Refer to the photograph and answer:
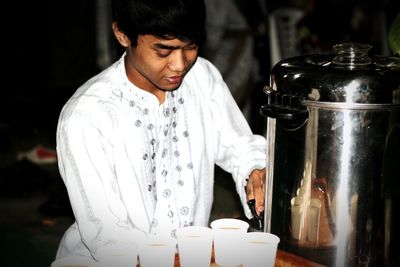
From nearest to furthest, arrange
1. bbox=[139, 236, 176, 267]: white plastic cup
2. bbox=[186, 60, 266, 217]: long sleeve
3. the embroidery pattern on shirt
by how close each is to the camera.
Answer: bbox=[139, 236, 176, 267]: white plastic cup → the embroidery pattern on shirt → bbox=[186, 60, 266, 217]: long sleeve

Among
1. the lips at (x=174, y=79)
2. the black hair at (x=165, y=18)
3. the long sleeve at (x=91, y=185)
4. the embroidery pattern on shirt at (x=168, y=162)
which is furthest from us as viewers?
the embroidery pattern on shirt at (x=168, y=162)

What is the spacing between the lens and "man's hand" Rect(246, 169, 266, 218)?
72.2 inches

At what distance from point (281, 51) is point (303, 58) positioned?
3.52m

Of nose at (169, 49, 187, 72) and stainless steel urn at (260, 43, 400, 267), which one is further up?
nose at (169, 49, 187, 72)

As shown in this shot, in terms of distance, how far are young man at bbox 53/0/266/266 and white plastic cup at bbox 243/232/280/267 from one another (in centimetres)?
21

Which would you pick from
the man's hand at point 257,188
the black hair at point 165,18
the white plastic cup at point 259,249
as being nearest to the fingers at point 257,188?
the man's hand at point 257,188

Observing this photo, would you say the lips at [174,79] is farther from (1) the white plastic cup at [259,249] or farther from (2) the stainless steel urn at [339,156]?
(1) the white plastic cup at [259,249]

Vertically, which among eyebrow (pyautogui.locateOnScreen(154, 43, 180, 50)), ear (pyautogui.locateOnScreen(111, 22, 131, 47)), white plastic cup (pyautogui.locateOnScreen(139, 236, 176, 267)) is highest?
ear (pyautogui.locateOnScreen(111, 22, 131, 47))

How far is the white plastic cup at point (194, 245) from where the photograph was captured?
1.43 metres

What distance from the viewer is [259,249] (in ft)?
4.62

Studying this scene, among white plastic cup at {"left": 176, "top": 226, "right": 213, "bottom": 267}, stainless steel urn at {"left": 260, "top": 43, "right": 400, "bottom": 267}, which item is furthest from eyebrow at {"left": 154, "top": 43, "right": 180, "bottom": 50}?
white plastic cup at {"left": 176, "top": 226, "right": 213, "bottom": 267}

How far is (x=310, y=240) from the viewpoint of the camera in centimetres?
153

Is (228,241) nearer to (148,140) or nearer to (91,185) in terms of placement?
(91,185)

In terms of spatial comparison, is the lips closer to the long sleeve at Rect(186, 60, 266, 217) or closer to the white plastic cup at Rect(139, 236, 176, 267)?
the long sleeve at Rect(186, 60, 266, 217)
